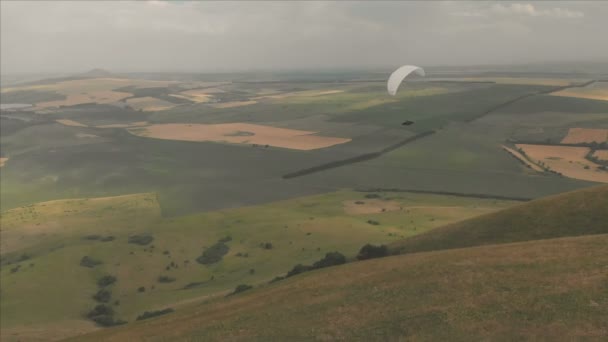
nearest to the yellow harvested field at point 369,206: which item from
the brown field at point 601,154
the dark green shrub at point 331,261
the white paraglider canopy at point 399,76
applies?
the white paraglider canopy at point 399,76

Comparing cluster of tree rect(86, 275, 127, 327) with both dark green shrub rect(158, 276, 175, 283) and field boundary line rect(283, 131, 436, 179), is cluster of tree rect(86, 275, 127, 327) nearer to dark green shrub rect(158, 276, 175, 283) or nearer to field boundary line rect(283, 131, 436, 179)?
dark green shrub rect(158, 276, 175, 283)

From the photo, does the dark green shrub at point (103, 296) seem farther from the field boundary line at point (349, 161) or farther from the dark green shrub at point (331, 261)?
the field boundary line at point (349, 161)

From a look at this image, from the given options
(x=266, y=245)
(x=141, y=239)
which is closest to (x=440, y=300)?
(x=266, y=245)

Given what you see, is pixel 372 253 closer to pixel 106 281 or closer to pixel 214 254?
pixel 214 254

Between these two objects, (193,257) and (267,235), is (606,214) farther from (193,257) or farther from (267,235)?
(193,257)

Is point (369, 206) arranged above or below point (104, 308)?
above

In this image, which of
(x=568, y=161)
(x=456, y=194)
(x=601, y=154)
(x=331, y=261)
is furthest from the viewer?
(x=568, y=161)

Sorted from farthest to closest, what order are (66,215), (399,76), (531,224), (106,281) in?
(66,215), (399,76), (106,281), (531,224)
